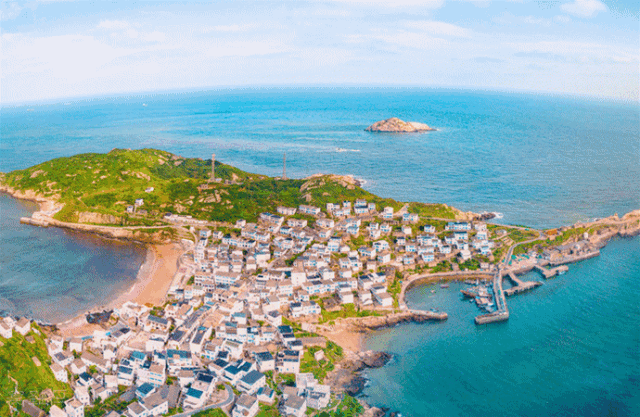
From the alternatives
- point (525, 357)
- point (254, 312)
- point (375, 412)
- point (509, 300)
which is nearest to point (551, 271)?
point (509, 300)

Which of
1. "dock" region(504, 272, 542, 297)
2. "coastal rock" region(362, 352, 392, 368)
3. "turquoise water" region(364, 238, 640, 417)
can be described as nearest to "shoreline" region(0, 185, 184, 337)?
"coastal rock" region(362, 352, 392, 368)

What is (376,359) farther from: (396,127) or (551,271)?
(396,127)

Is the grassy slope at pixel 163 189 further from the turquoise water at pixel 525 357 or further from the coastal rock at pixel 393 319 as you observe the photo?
the coastal rock at pixel 393 319

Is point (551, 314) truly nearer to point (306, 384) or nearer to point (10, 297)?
point (306, 384)

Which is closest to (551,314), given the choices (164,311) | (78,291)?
(164,311)

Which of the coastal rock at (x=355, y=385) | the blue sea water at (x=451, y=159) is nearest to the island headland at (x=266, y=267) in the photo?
the coastal rock at (x=355, y=385)
